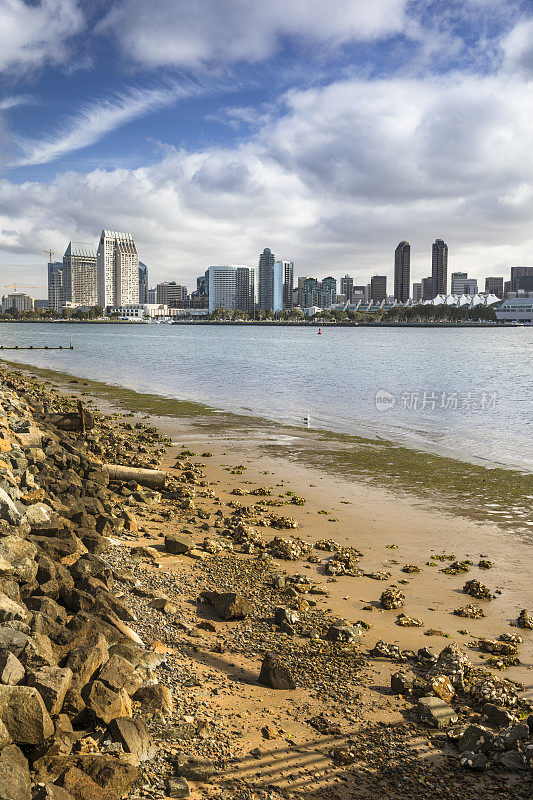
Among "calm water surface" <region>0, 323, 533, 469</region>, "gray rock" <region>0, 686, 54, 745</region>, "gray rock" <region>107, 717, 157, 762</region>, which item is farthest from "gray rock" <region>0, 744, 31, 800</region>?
"calm water surface" <region>0, 323, 533, 469</region>

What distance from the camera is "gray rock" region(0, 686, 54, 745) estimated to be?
4691 millimetres

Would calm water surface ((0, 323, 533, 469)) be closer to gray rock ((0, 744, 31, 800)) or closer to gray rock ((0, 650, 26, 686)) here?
gray rock ((0, 650, 26, 686))

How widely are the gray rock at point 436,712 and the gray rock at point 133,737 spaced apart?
9.01 ft

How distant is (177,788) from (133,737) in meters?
0.54

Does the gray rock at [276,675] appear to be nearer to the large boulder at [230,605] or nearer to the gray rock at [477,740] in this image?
the large boulder at [230,605]

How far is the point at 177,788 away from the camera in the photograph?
16.1ft

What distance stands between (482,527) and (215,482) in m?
6.68

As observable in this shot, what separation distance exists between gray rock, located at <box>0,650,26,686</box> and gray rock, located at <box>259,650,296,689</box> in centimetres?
264

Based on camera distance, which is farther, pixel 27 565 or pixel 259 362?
pixel 259 362

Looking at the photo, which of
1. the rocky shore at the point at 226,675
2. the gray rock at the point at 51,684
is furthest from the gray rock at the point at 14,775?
the gray rock at the point at 51,684

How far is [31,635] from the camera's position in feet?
18.3

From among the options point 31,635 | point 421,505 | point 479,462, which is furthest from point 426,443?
point 31,635

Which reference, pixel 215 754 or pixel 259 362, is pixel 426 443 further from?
pixel 259 362

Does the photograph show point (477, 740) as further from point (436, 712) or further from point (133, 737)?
point (133, 737)
